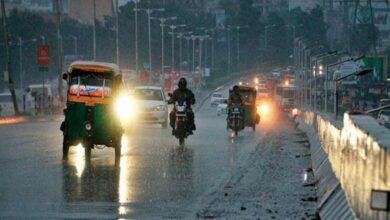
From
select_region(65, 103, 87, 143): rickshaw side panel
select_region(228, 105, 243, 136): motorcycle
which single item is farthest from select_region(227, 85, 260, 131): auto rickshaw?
select_region(65, 103, 87, 143): rickshaw side panel

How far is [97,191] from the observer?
17.7 m

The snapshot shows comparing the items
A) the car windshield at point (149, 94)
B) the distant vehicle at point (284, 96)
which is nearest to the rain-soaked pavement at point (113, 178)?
the car windshield at point (149, 94)

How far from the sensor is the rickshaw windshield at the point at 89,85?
23531mm

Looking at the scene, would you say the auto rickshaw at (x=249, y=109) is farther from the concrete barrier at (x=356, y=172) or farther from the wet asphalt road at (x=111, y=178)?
the concrete barrier at (x=356, y=172)

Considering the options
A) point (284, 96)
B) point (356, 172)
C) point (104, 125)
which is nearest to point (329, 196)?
point (356, 172)

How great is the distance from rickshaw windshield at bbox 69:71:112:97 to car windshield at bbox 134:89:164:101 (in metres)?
20.8

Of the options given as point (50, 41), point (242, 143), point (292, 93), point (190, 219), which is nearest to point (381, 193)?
point (190, 219)

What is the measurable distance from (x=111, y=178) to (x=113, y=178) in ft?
0.11

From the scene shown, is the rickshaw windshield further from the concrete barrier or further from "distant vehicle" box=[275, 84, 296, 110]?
"distant vehicle" box=[275, 84, 296, 110]

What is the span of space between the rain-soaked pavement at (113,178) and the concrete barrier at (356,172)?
1.73m

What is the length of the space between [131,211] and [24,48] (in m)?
116

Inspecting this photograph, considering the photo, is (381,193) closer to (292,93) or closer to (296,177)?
(296,177)

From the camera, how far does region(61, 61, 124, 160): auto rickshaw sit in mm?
23188

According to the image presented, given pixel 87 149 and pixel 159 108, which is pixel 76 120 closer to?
pixel 87 149
